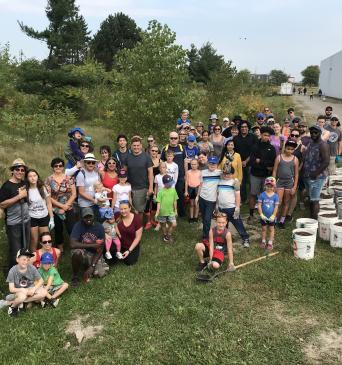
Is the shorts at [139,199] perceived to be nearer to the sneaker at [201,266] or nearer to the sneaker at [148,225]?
the sneaker at [148,225]

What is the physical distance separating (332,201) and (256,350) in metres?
4.96

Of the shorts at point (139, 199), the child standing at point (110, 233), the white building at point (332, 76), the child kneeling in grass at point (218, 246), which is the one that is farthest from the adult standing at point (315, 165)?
the white building at point (332, 76)

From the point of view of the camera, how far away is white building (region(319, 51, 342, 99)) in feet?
157

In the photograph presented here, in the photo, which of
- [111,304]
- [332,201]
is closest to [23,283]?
[111,304]

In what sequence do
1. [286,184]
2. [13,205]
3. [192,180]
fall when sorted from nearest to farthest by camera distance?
[13,205] < [286,184] < [192,180]

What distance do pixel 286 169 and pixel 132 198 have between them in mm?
3052

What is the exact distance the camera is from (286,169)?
7.26 metres

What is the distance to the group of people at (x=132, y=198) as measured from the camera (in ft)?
18.8

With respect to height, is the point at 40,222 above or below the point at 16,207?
below

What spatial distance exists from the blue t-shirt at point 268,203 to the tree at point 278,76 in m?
84.6

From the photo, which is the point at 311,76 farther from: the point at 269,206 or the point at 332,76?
the point at 269,206

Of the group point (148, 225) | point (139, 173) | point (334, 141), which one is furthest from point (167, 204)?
point (334, 141)

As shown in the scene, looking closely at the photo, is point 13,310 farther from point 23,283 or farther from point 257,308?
point 257,308

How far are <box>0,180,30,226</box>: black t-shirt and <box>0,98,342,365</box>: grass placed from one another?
3.43ft
